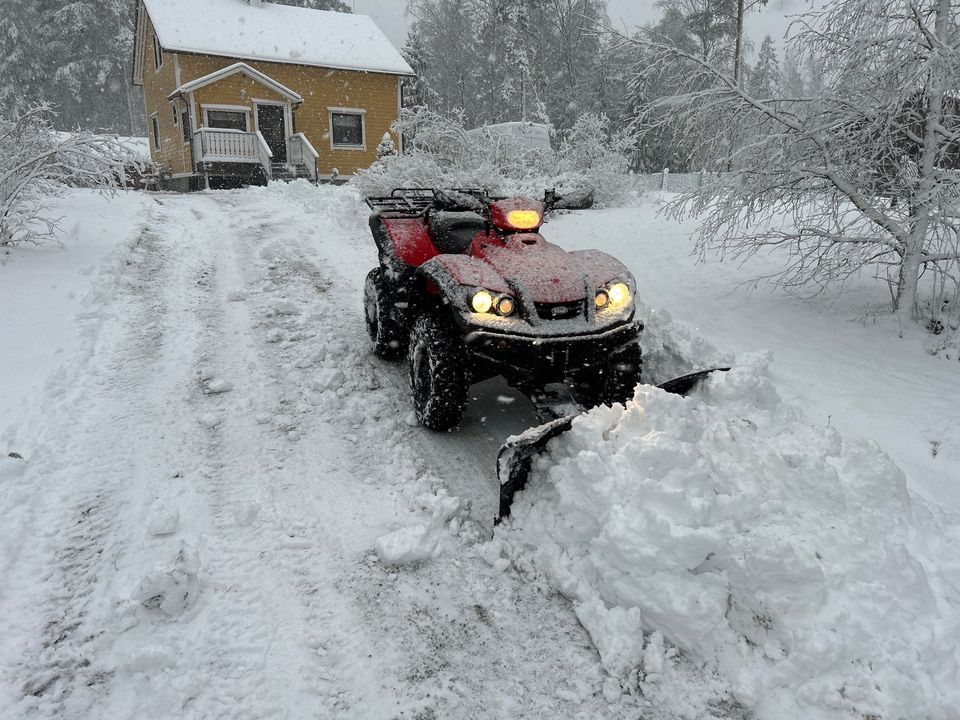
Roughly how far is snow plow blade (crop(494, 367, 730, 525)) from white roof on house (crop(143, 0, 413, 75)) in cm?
2201

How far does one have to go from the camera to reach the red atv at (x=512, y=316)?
3.66m

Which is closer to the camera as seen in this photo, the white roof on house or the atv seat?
the atv seat

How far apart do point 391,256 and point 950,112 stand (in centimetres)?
537

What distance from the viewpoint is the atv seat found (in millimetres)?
4887

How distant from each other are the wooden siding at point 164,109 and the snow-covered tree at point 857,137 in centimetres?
1919

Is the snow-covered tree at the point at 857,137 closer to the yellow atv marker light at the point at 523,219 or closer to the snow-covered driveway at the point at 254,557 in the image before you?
the yellow atv marker light at the point at 523,219

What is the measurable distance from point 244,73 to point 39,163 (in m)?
14.3

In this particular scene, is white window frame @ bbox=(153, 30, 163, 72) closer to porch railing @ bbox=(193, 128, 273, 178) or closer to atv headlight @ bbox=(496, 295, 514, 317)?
porch railing @ bbox=(193, 128, 273, 178)

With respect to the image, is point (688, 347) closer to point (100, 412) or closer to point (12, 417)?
point (100, 412)

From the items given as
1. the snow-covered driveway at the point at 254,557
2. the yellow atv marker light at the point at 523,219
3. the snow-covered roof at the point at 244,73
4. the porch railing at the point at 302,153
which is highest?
the snow-covered roof at the point at 244,73

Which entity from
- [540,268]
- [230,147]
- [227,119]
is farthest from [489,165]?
[227,119]

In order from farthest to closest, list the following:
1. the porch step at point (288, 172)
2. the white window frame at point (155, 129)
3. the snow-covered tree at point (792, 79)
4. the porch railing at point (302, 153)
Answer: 1. the white window frame at point (155, 129)
2. the porch railing at point (302, 153)
3. the porch step at point (288, 172)
4. the snow-covered tree at point (792, 79)

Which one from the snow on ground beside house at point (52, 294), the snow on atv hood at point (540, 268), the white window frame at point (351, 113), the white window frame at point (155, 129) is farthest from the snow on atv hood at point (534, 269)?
the white window frame at point (155, 129)

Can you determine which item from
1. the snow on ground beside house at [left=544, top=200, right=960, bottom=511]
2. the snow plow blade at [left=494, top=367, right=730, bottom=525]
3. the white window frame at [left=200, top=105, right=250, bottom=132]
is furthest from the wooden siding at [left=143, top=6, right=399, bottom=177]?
the snow plow blade at [left=494, top=367, right=730, bottom=525]
